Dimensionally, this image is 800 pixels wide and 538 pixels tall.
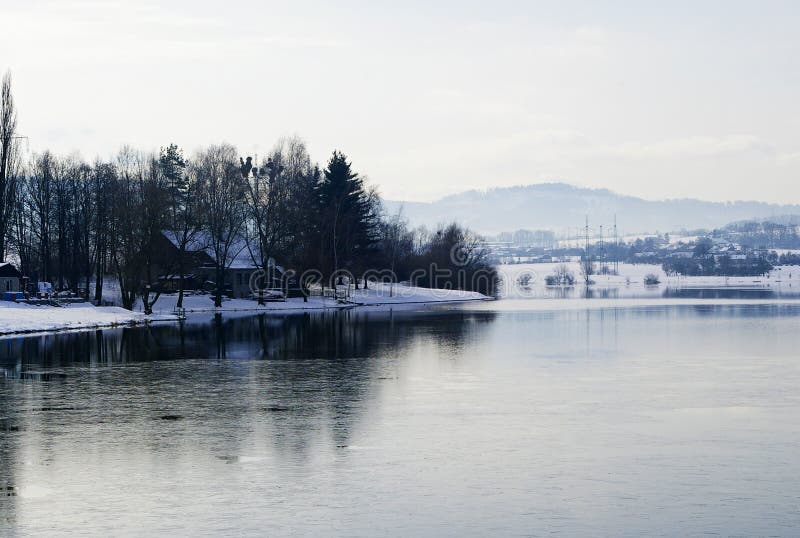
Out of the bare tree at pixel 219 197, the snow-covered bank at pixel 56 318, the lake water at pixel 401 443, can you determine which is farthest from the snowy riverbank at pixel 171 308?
the lake water at pixel 401 443

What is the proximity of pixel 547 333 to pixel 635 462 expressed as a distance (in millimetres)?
32520

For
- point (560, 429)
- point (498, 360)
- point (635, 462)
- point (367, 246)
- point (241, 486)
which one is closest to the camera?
point (241, 486)

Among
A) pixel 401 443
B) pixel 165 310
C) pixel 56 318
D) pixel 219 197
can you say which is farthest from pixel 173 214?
pixel 401 443

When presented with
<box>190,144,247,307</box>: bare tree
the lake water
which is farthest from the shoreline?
the lake water

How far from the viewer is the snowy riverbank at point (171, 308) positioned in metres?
50.8

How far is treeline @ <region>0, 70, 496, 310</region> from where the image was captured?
7125 cm

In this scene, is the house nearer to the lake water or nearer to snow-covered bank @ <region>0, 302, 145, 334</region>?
snow-covered bank @ <region>0, 302, 145, 334</region>

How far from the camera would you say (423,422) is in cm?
1995

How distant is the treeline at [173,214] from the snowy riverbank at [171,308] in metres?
2.45

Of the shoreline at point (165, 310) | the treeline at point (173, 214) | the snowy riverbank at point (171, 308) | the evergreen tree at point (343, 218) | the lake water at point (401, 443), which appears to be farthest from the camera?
the evergreen tree at point (343, 218)

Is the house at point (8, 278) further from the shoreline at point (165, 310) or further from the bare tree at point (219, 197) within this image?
the bare tree at point (219, 197)

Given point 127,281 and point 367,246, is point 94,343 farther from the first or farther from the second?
point 367,246

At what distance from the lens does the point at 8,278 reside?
72.0 meters

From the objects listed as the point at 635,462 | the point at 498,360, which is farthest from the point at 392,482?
the point at 498,360
